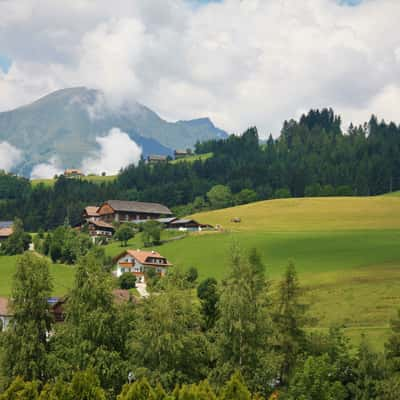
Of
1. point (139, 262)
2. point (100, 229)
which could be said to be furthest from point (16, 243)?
point (139, 262)

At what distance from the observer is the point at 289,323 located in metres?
49.3

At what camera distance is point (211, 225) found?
144 meters

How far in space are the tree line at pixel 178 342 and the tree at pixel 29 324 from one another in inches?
2.7

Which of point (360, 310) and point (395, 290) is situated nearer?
point (360, 310)

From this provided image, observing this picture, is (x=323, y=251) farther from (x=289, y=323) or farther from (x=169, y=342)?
(x=169, y=342)

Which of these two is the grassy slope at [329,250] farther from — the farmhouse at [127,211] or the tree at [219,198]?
the farmhouse at [127,211]

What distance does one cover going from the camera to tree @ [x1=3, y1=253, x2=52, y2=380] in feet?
156

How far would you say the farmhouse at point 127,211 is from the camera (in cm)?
17400

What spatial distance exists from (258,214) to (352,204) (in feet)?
70.7

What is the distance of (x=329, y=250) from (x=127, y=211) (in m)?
81.3

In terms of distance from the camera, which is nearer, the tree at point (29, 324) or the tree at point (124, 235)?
the tree at point (29, 324)

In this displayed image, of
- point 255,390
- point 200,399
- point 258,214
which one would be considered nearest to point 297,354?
point 255,390

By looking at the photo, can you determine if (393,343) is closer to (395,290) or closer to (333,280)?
(395,290)

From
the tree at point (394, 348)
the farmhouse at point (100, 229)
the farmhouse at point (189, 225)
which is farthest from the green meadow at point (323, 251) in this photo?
the farmhouse at point (100, 229)
